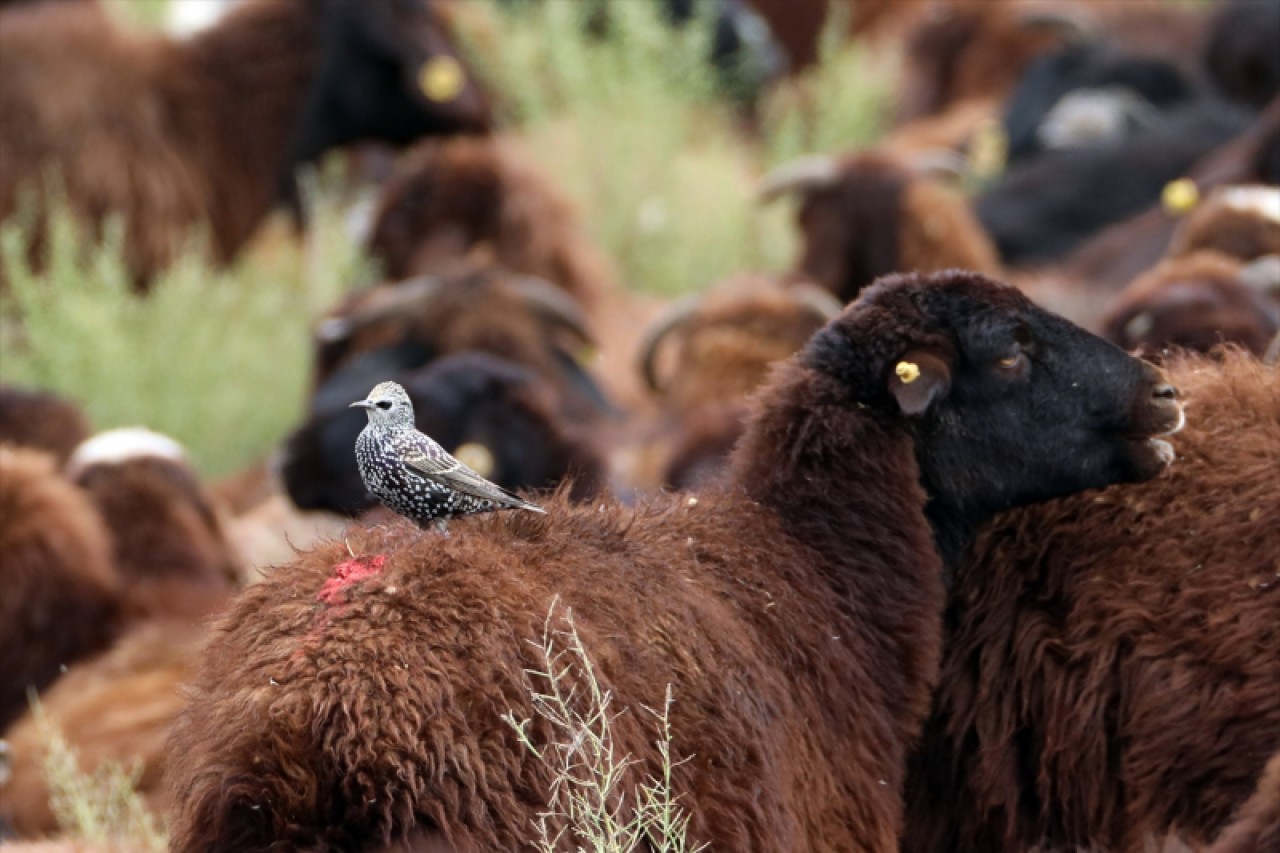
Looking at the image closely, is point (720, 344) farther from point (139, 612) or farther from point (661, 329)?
point (139, 612)

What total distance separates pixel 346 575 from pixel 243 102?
Result: 9.40 m

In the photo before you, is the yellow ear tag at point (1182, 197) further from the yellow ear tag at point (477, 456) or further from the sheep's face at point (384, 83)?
the sheep's face at point (384, 83)

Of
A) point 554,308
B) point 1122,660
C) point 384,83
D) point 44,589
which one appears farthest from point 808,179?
point 1122,660

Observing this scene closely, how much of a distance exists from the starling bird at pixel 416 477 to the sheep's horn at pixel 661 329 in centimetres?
556

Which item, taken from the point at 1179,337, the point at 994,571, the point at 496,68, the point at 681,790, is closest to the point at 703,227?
the point at 496,68

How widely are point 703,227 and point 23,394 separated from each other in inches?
230

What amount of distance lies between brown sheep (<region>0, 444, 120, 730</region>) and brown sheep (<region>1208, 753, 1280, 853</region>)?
4.54 metres

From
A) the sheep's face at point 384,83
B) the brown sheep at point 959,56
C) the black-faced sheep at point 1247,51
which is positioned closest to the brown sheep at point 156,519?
the sheep's face at point 384,83

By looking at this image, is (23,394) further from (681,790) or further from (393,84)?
(681,790)

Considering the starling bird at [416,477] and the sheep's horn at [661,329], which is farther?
the sheep's horn at [661,329]

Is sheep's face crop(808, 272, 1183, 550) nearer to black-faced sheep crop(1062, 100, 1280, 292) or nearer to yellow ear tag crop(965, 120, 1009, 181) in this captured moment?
black-faced sheep crop(1062, 100, 1280, 292)

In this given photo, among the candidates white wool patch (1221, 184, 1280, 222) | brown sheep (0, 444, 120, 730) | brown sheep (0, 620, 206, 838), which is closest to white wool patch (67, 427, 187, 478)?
brown sheep (0, 444, 120, 730)

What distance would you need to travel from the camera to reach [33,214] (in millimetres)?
12312

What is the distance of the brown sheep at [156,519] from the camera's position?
8.22m
